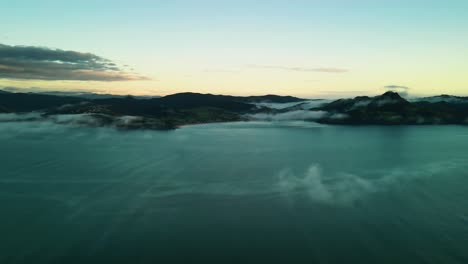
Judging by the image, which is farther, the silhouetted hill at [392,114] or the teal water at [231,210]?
the silhouetted hill at [392,114]

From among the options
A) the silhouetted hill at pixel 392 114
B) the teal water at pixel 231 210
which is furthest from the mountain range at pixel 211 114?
the teal water at pixel 231 210

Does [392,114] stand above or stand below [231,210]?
above

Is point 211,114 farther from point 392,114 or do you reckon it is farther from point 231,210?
point 231,210

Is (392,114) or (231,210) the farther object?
(392,114)

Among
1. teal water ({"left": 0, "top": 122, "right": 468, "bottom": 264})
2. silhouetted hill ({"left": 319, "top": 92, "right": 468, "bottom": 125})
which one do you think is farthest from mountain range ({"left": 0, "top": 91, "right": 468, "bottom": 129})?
teal water ({"left": 0, "top": 122, "right": 468, "bottom": 264})

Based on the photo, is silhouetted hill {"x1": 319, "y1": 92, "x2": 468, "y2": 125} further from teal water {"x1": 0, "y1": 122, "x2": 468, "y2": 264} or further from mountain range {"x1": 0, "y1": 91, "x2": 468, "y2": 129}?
teal water {"x1": 0, "y1": 122, "x2": 468, "y2": 264}

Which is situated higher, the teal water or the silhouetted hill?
the silhouetted hill

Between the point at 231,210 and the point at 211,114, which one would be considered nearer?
the point at 231,210

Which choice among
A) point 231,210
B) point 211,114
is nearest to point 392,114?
point 211,114

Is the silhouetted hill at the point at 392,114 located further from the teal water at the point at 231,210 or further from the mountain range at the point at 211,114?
the teal water at the point at 231,210

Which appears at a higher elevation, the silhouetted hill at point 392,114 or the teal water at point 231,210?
the silhouetted hill at point 392,114
